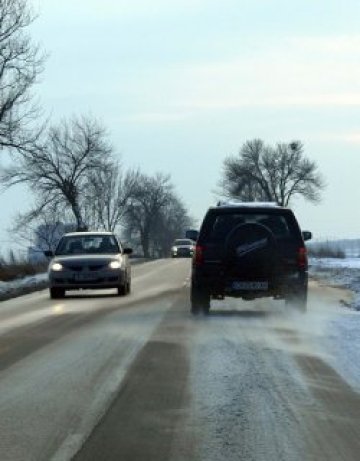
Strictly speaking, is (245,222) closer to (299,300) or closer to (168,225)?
(299,300)

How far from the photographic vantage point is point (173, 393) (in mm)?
8516

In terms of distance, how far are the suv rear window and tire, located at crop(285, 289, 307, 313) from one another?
106cm

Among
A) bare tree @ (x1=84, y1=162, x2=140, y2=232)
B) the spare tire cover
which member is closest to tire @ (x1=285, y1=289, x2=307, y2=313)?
the spare tire cover

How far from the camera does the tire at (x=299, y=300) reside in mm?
16469

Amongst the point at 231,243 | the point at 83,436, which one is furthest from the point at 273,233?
the point at 83,436

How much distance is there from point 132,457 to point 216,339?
6404mm

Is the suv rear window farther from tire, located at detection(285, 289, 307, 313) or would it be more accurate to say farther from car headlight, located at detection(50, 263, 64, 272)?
car headlight, located at detection(50, 263, 64, 272)

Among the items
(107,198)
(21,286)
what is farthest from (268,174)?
(21,286)

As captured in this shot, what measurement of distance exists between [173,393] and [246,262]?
25.9 ft

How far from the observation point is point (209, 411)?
300 inches

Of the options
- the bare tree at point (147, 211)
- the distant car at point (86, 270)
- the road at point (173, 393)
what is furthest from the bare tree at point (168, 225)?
the road at point (173, 393)

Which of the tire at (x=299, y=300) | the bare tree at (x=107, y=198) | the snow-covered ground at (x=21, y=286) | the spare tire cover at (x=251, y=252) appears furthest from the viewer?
the bare tree at (x=107, y=198)

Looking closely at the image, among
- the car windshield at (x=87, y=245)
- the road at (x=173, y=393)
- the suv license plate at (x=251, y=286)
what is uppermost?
the car windshield at (x=87, y=245)

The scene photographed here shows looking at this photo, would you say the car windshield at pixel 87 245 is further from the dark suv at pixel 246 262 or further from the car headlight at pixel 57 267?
the dark suv at pixel 246 262
